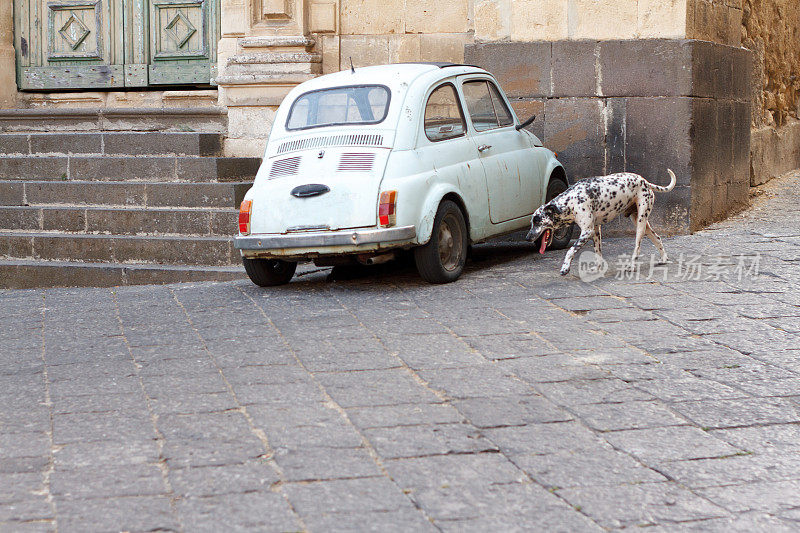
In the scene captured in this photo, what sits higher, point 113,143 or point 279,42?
point 279,42

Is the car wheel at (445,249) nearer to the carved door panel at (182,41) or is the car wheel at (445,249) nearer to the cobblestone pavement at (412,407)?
the cobblestone pavement at (412,407)

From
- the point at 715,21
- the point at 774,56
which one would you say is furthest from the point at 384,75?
the point at 774,56

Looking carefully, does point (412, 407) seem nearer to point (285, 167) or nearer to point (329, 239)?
point (329, 239)

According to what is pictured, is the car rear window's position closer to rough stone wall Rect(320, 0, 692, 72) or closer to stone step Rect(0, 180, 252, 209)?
stone step Rect(0, 180, 252, 209)

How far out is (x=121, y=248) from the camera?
9.82 m

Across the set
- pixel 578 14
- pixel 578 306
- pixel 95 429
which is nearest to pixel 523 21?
pixel 578 14

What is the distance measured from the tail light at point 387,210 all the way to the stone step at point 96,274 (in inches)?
89.1

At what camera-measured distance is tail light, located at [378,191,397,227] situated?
23.8 feet

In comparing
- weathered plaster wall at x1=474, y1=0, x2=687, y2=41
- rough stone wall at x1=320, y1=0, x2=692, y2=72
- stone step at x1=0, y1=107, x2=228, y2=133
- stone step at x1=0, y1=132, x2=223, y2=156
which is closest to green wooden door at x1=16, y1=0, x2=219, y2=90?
stone step at x1=0, y1=107, x2=228, y2=133

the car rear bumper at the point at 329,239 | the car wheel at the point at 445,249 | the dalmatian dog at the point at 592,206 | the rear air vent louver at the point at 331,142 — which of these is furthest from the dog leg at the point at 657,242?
the rear air vent louver at the point at 331,142

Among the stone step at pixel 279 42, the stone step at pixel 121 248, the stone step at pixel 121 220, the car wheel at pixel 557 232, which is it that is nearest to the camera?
the car wheel at pixel 557 232

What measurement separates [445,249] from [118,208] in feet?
13.2

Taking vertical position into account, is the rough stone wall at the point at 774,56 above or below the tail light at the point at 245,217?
above

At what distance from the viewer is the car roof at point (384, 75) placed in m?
8.05
